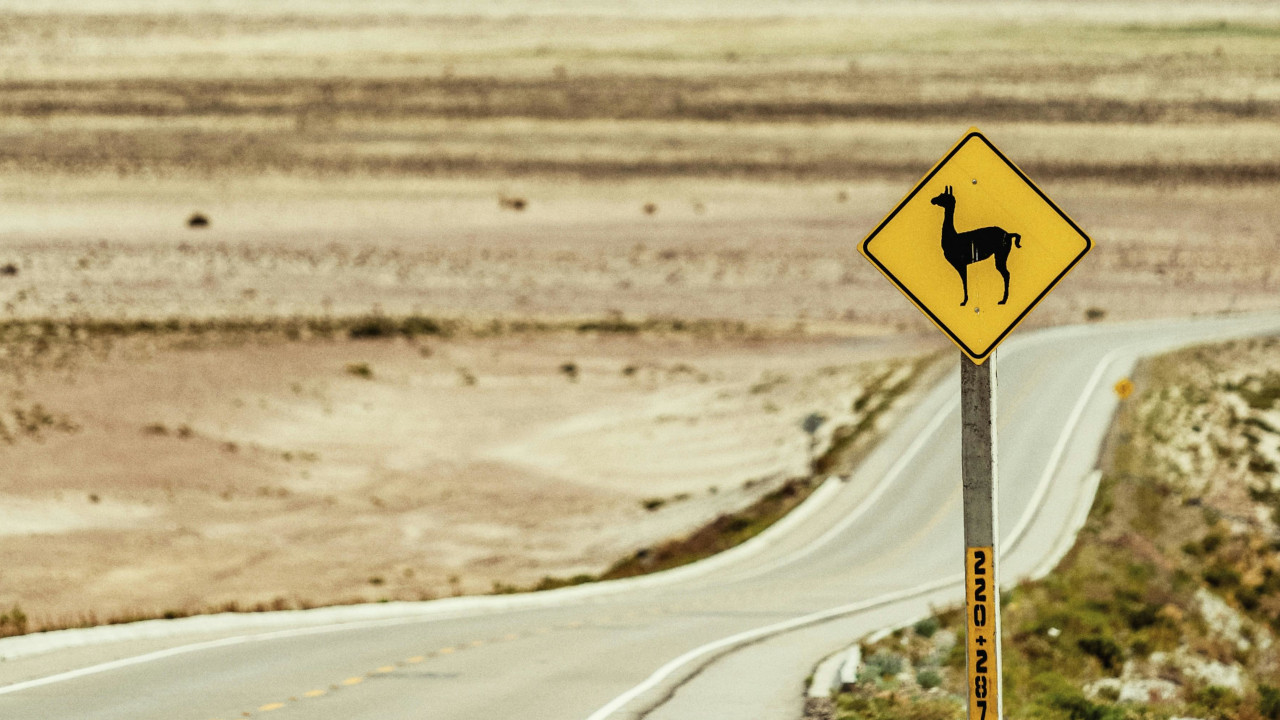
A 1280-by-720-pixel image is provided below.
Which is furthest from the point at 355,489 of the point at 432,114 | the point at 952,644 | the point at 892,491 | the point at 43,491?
the point at 432,114

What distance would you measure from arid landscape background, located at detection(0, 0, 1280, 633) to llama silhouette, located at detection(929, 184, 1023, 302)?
22953 millimetres

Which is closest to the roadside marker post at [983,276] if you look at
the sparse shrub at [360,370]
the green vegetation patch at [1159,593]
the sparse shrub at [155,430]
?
the green vegetation patch at [1159,593]

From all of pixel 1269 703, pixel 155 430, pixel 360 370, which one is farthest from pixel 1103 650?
pixel 360 370

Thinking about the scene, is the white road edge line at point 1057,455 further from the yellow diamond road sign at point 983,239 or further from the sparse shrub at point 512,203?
the sparse shrub at point 512,203

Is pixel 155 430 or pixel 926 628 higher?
pixel 155 430

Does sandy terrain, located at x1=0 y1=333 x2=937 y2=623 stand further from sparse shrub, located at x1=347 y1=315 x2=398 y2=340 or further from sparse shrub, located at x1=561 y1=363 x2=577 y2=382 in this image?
sparse shrub, located at x1=347 y1=315 x2=398 y2=340

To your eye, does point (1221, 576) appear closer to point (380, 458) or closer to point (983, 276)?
point (983, 276)

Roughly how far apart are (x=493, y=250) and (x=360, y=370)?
26.6 m

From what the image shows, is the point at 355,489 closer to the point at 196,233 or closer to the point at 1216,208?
the point at 196,233

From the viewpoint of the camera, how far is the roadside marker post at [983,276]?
24.8 feet

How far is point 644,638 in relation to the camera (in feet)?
69.2

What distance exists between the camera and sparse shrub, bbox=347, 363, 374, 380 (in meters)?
65.1

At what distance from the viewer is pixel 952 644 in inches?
811

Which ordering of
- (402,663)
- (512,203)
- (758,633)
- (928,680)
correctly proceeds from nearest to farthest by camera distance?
(928,680)
(402,663)
(758,633)
(512,203)
